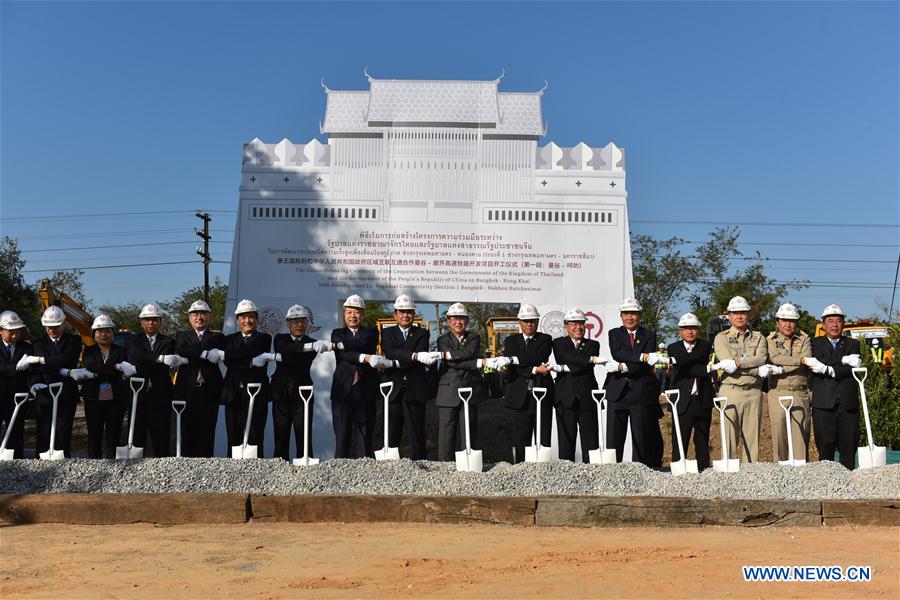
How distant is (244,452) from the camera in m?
8.02

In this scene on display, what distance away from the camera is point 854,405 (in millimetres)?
8422

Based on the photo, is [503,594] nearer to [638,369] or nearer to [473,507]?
[473,507]

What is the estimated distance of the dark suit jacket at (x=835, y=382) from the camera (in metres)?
8.36

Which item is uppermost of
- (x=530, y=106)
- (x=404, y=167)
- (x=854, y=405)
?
(x=530, y=106)

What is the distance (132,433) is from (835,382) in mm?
6269

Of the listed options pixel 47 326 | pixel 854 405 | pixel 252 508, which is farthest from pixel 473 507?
pixel 47 326

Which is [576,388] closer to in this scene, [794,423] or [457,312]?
[457,312]

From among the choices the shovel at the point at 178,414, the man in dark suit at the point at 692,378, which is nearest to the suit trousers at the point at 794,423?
the man in dark suit at the point at 692,378

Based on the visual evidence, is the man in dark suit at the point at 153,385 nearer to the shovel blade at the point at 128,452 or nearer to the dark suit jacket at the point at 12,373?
the shovel blade at the point at 128,452

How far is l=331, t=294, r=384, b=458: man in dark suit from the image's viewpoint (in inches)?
339

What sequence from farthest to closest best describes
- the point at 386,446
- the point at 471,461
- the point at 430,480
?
the point at 386,446, the point at 471,461, the point at 430,480

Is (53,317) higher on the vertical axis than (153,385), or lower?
higher

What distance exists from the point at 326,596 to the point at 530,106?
302 inches

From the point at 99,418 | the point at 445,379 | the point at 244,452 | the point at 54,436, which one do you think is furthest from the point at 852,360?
the point at 54,436
